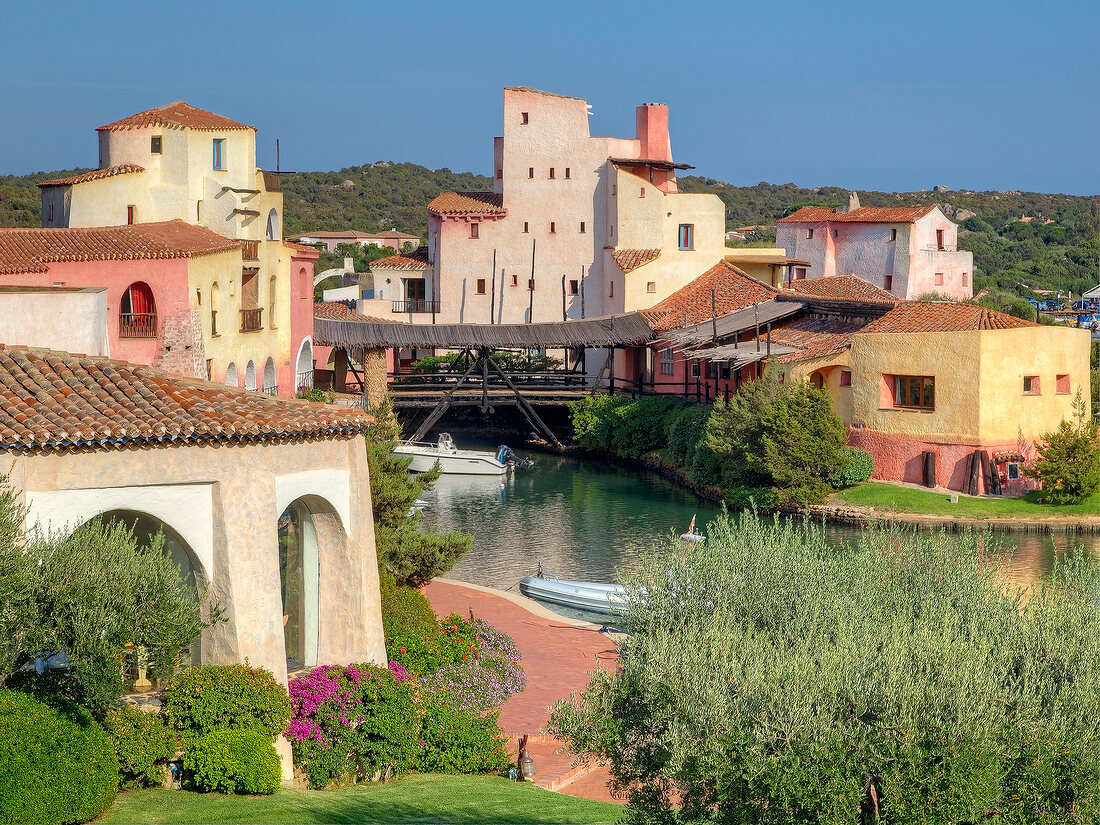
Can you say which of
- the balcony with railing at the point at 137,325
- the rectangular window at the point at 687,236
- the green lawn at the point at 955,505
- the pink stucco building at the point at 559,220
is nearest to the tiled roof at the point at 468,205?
the pink stucco building at the point at 559,220

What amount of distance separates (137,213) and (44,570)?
107ft

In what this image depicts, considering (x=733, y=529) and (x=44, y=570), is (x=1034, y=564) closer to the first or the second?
(x=733, y=529)

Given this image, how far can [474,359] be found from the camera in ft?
197

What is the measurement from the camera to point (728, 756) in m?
11.3

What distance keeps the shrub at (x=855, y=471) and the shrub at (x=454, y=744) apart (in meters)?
26.4

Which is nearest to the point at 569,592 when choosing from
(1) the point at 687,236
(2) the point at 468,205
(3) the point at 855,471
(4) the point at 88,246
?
(4) the point at 88,246

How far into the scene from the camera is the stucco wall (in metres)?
15.7

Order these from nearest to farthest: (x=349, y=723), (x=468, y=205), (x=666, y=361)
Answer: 1. (x=349, y=723)
2. (x=666, y=361)
3. (x=468, y=205)

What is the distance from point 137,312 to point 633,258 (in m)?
31.2

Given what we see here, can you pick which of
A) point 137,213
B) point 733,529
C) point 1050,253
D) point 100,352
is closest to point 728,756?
point 733,529

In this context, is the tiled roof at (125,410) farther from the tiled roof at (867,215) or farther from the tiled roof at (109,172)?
the tiled roof at (867,215)

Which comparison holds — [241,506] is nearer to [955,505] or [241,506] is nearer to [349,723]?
[349,723]

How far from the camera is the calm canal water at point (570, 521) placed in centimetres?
3538

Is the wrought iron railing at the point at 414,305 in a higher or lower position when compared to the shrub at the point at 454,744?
higher
